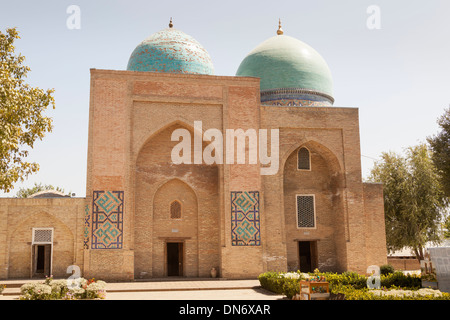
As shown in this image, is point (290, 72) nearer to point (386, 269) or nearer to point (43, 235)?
point (386, 269)

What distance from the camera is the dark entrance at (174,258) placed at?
1614 centimetres

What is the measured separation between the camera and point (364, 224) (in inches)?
643

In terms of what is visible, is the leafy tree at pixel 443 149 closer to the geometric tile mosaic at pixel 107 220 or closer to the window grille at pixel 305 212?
the window grille at pixel 305 212

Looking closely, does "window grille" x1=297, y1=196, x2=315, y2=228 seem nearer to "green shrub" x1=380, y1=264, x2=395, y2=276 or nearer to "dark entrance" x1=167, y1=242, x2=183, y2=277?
"green shrub" x1=380, y1=264, x2=395, y2=276

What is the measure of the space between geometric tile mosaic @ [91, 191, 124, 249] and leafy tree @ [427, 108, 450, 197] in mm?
10451

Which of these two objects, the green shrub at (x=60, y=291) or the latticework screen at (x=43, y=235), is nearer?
the green shrub at (x=60, y=291)

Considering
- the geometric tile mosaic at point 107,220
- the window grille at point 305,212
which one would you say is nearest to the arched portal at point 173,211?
the geometric tile mosaic at point 107,220

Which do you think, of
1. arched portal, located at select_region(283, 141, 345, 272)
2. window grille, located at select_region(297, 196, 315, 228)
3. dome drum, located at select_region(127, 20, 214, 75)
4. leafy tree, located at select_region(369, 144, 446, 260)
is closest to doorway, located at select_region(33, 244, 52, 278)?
dome drum, located at select_region(127, 20, 214, 75)

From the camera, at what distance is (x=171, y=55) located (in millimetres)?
17234

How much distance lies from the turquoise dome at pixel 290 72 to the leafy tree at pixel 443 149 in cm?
486

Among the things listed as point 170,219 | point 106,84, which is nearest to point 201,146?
point 170,219

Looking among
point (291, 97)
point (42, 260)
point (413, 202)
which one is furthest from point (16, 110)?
point (413, 202)

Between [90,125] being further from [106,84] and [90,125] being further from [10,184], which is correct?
[10,184]

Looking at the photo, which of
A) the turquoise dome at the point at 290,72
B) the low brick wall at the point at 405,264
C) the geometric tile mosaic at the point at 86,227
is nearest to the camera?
the geometric tile mosaic at the point at 86,227
